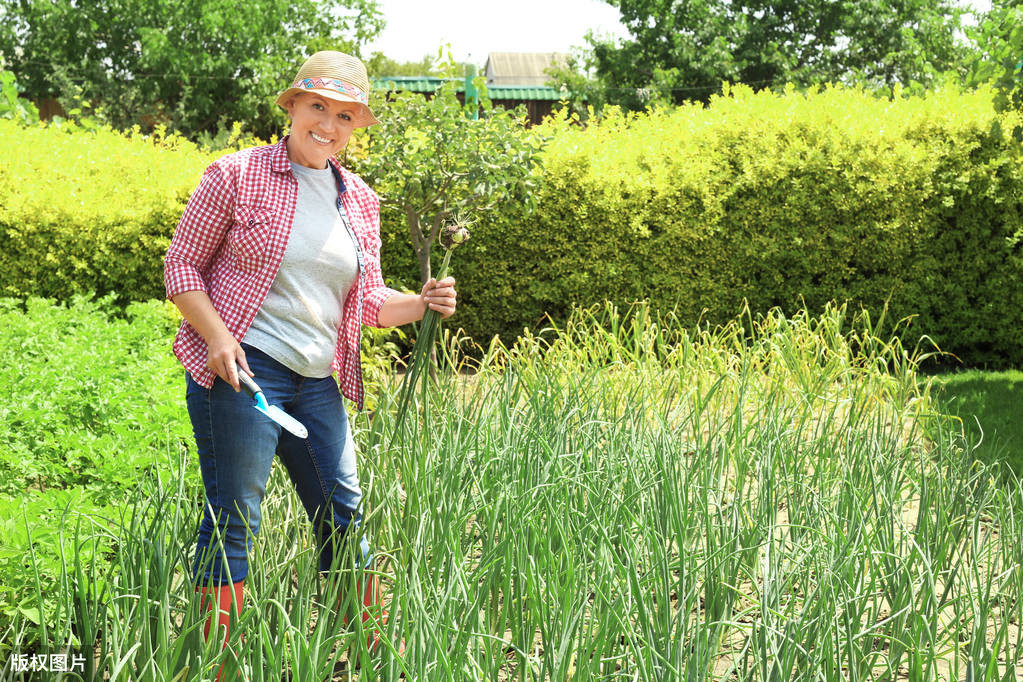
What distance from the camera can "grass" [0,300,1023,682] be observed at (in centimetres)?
167

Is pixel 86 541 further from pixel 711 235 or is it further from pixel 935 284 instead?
pixel 935 284

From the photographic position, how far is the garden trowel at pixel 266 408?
1.83 m

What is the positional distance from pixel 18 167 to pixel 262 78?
1241cm

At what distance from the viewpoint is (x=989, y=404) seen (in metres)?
5.24

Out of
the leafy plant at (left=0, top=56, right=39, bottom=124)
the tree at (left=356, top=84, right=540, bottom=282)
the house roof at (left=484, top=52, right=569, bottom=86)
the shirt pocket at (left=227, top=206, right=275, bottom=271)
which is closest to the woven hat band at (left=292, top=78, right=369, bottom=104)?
the shirt pocket at (left=227, top=206, right=275, bottom=271)

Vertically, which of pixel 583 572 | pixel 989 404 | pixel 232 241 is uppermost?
pixel 232 241

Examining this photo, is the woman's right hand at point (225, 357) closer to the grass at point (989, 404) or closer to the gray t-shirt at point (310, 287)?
the gray t-shirt at point (310, 287)

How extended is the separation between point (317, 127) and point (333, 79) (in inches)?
4.2

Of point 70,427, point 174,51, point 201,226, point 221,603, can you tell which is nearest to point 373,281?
point 201,226

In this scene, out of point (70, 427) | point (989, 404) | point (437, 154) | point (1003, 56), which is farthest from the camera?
point (1003, 56)

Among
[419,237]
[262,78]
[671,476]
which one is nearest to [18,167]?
[419,237]

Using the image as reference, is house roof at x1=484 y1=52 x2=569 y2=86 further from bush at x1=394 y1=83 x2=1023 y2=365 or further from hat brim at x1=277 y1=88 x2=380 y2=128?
hat brim at x1=277 y1=88 x2=380 y2=128

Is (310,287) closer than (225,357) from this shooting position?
No

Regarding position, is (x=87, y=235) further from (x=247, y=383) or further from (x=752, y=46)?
(x=752, y=46)
